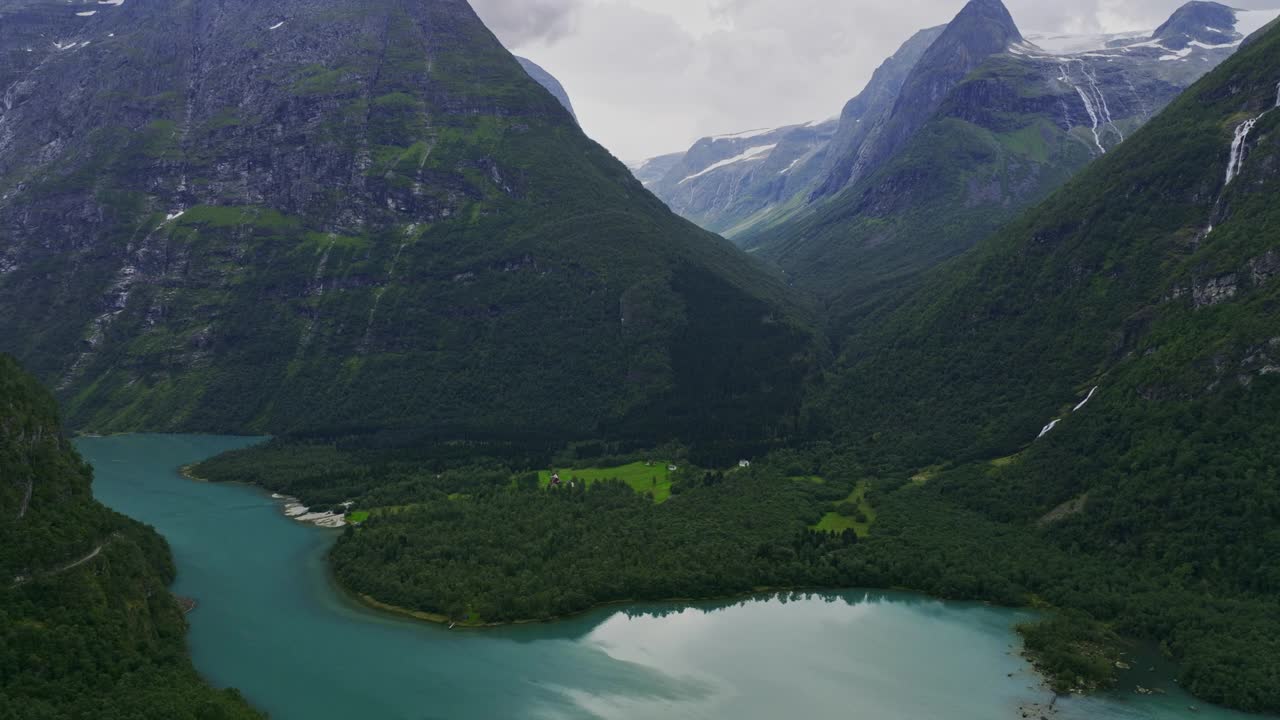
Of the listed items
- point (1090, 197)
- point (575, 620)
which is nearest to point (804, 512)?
point (575, 620)

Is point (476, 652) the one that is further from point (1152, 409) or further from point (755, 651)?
point (1152, 409)

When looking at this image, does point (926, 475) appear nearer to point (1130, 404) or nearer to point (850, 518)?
point (850, 518)

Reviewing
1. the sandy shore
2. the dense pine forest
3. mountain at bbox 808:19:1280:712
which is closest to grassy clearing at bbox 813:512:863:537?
the dense pine forest

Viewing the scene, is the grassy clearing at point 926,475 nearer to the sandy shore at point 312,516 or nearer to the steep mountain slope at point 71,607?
the sandy shore at point 312,516

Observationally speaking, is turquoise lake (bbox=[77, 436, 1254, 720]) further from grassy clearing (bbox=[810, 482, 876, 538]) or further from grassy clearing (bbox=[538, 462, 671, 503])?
grassy clearing (bbox=[538, 462, 671, 503])

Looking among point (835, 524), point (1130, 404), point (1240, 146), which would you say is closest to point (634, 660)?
point (835, 524)

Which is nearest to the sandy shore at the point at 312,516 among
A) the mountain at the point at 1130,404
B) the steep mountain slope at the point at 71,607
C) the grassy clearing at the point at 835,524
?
the steep mountain slope at the point at 71,607
